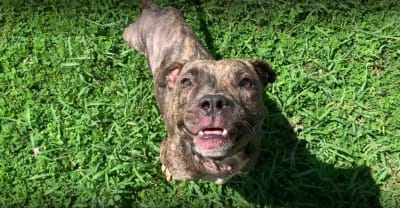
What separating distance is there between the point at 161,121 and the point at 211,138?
5.38ft

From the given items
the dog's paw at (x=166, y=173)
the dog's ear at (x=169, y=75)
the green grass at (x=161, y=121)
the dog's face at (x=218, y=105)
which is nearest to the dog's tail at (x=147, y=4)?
the green grass at (x=161, y=121)

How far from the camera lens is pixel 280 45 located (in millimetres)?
6168

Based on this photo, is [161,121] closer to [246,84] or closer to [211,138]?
[246,84]

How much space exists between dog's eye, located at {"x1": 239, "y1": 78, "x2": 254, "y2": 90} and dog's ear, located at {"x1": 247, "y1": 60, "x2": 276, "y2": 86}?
33cm

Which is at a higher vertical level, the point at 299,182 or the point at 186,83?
the point at 186,83

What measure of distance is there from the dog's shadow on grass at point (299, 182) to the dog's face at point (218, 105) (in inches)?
40.8

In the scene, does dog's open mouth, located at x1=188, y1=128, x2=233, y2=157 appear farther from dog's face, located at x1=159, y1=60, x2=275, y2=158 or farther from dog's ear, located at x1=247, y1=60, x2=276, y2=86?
dog's ear, located at x1=247, y1=60, x2=276, y2=86

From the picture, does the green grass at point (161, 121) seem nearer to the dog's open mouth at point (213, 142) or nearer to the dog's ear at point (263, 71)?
the dog's ear at point (263, 71)

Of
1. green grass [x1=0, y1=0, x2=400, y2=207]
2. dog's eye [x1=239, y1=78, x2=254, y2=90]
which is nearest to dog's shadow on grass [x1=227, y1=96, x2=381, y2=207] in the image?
green grass [x1=0, y1=0, x2=400, y2=207]

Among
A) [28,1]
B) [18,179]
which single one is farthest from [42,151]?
[28,1]

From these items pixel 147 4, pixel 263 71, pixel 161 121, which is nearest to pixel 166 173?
pixel 161 121

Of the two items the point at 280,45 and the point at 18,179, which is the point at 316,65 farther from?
the point at 18,179

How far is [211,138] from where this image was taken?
12.8 ft

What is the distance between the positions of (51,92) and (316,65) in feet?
8.57
